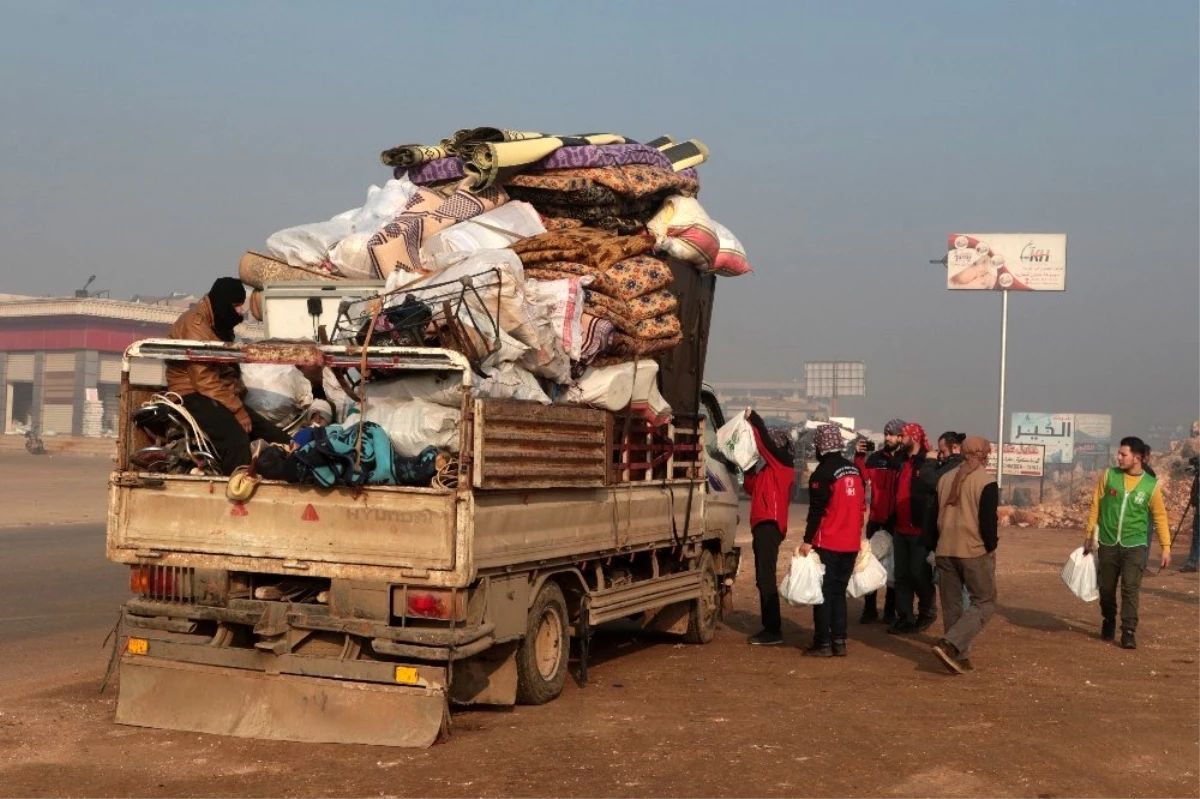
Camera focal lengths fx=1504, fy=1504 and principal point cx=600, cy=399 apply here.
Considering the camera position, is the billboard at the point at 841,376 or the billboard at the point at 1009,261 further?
the billboard at the point at 841,376

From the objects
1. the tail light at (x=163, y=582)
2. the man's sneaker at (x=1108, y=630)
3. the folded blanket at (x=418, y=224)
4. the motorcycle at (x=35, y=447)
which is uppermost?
the folded blanket at (x=418, y=224)

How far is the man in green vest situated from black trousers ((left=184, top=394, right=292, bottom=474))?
7.44m

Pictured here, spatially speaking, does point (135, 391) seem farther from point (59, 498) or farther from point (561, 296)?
point (59, 498)

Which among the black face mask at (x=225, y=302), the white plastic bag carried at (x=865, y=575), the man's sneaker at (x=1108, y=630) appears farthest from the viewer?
the man's sneaker at (x=1108, y=630)

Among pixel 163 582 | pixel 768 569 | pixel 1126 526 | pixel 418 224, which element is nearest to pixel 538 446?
pixel 163 582

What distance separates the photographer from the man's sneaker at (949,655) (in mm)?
10586

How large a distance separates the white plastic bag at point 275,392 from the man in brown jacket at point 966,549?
15.7 ft

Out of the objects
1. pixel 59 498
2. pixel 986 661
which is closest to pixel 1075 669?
pixel 986 661

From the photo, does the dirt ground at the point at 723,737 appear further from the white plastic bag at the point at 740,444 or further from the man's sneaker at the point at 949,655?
the white plastic bag at the point at 740,444

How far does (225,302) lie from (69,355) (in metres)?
67.5

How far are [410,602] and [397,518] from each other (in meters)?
0.43

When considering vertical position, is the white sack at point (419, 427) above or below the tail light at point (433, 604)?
above

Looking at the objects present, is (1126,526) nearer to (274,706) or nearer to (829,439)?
(829,439)

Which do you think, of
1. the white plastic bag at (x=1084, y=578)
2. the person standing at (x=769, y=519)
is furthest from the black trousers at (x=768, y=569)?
the white plastic bag at (x=1084, y=578)
